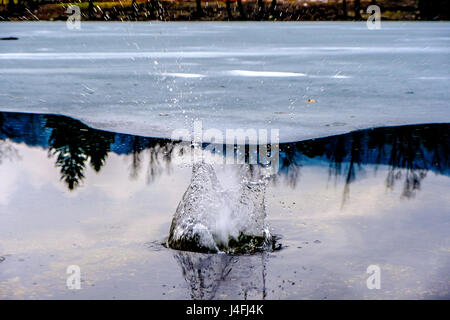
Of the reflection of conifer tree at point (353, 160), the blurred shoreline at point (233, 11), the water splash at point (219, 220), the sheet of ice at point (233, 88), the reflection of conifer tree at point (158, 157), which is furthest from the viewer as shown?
the blurred shoreline at point (233, 11)

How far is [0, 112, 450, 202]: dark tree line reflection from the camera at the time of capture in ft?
21.6

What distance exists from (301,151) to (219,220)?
3008 millimetres

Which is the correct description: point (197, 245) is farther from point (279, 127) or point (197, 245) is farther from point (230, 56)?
point (230, 56)

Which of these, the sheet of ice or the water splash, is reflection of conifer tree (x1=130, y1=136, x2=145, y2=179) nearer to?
the sheet of ice

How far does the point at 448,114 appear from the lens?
10.2 m

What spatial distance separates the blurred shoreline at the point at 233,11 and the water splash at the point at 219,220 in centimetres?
6192

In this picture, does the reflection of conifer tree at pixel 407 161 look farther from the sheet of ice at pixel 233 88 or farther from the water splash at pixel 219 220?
the water splash at pixel 219 220

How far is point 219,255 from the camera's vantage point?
4449mm

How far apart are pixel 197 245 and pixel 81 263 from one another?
32.4 inches

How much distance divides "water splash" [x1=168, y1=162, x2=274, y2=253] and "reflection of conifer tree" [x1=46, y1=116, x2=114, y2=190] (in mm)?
1603

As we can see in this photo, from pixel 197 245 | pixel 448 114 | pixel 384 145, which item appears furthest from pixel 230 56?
pixel 197 245

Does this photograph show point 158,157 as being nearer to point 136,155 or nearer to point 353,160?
point 136,155

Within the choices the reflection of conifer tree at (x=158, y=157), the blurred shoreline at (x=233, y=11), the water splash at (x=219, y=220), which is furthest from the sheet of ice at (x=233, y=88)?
the blurred shoreline at (x=233, y=11)

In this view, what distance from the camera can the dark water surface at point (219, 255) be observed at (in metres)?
3.91
